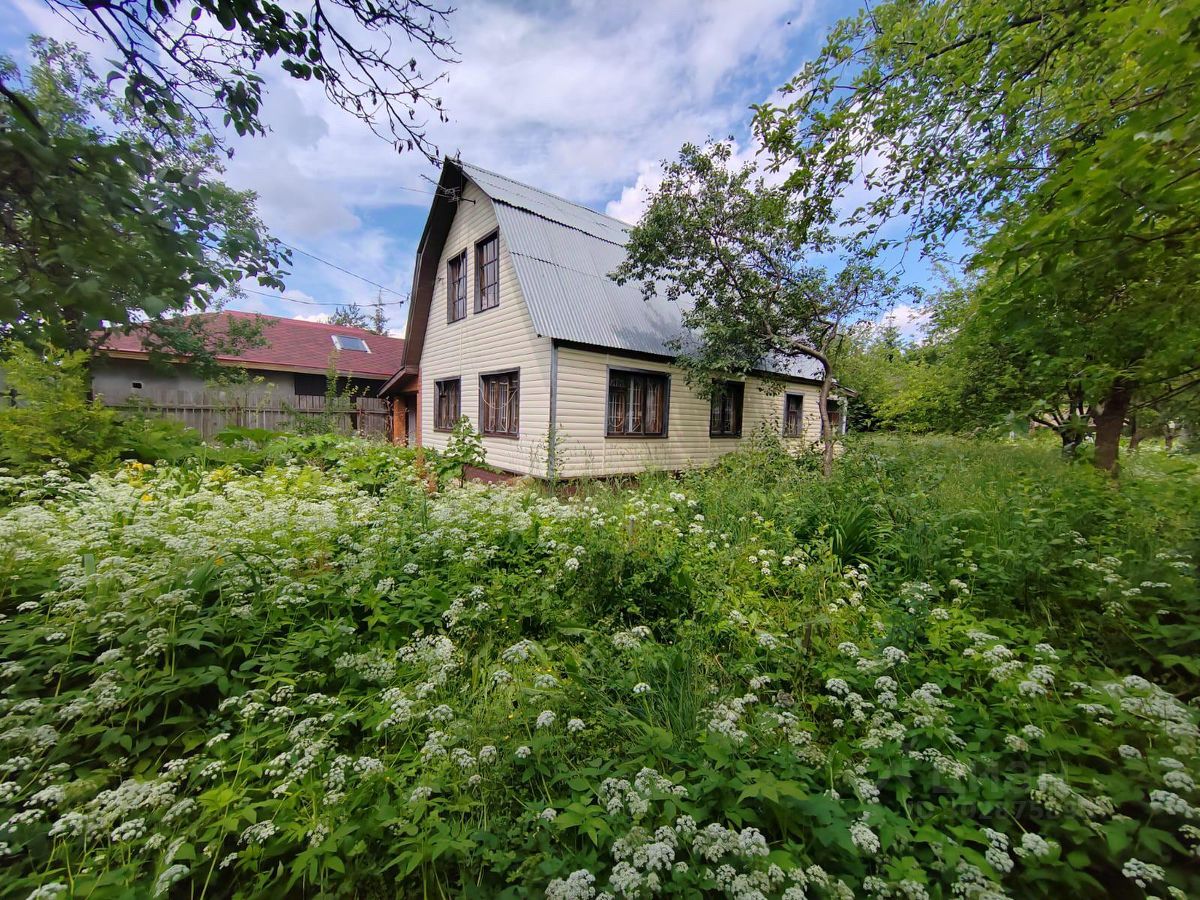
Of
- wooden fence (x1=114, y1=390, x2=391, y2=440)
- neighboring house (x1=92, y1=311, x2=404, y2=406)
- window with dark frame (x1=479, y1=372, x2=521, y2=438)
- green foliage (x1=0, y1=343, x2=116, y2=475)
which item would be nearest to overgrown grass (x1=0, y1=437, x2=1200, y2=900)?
green foliage (x1=0, y1=343, x2=116, y2=475)

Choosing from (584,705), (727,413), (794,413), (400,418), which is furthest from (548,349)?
(794,413)

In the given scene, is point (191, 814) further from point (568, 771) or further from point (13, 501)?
point (13, 501)

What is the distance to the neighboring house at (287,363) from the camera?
12.5 m

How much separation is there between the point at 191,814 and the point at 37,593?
7.24ft

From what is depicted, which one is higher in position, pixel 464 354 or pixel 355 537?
pixel 464 354

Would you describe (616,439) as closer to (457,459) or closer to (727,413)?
(457,459)

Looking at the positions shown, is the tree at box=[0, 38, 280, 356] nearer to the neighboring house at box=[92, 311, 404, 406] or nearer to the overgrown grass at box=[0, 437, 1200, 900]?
the overgrown grass at box=[0, 437, 1200, 900]

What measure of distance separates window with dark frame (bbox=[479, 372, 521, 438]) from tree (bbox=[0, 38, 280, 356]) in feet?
24.6

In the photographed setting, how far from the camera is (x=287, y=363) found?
52.2 ft

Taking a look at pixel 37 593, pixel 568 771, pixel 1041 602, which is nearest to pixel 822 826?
pixel 568 771

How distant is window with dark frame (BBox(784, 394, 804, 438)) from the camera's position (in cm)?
1395

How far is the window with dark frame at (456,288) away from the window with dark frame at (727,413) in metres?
7.12

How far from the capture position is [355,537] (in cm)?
366

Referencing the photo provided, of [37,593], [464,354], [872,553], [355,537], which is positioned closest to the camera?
[37,593]
